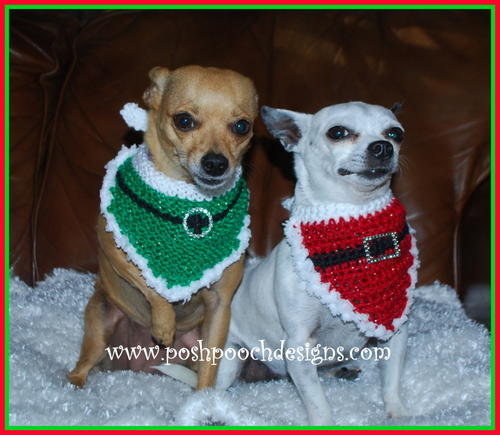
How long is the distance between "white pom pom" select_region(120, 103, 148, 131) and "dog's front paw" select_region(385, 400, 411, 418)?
43.9 inches

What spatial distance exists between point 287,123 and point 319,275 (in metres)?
0.51

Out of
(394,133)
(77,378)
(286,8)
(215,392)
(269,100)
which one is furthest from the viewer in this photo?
(286,8)

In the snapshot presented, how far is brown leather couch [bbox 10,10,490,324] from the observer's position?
2.52 meters

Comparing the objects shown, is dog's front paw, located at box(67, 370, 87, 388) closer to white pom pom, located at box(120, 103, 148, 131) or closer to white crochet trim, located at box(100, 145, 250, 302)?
white crochet trim, located at box(100, 145, 250, 302)

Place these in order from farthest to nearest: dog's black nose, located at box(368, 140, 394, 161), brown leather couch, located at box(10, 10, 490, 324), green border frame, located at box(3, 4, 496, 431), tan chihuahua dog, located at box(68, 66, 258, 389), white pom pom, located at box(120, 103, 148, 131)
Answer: brown leather couch, located at box(10, 10, 490, 324), white pom pom, located at box(120, 103, 148, 131), tan chihuahua dog, located at box(68, 66, 258, 389), dog's black nose, located at box(368, 140, 394, 161), green border frame, located at box(3, 4, 496, 431)

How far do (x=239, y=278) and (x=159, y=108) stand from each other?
1.95 ft

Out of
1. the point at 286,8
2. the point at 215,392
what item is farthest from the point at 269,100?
the point at 215,392

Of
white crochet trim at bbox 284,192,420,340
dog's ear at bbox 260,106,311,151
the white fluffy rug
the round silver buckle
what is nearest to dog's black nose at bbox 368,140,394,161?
white crochet trim at bbox 284,192,420,340

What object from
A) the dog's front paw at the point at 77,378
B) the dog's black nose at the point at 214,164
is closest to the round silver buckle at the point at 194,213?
the dog's black nose at the point at 214,164

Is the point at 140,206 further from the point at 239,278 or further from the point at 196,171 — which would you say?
the point at 239,278

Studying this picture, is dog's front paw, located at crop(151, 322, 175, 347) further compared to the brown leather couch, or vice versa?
the brown leather couch

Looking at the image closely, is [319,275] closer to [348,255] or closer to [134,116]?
[348,255]

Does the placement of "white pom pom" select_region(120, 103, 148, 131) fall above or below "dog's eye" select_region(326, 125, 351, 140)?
above

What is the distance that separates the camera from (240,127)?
198 cm
